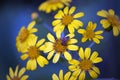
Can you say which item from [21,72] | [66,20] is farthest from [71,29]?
[21,72]

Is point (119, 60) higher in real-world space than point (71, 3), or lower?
lower

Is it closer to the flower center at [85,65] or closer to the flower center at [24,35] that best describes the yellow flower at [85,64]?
the flower center at [85,65]

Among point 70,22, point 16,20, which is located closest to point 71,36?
A: point 70,22

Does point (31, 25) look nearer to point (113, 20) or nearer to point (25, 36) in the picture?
point (25, 36)

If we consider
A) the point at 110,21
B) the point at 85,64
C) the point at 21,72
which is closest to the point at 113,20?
the point at 110,21

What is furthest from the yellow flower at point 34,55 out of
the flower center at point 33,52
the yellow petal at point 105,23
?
the yellow petal at point 105,23

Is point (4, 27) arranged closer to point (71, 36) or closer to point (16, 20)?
point (16, 20)

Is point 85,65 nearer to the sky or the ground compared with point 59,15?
nearer to the ground
